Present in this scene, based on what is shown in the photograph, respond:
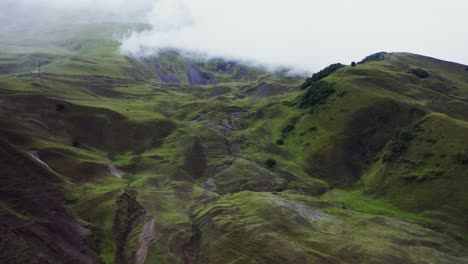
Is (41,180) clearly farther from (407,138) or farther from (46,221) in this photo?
(407,138)

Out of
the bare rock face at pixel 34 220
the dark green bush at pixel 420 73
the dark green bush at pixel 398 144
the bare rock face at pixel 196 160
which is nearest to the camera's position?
the bare rock face at pixel 34 220

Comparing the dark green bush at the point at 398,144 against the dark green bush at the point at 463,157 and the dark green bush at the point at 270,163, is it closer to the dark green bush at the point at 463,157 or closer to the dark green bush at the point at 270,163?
the dark green bush at the point at 463,157

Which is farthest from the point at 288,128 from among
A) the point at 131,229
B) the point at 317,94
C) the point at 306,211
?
the point at 131,229

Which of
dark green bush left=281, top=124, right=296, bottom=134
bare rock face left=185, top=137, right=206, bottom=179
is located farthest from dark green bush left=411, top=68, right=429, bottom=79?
bare rock face left=185, top=137, right=206, bottom=179

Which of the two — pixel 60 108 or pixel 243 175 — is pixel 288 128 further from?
pixel 60 108

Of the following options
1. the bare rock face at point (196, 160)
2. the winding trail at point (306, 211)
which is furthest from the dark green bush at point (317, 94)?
the winding trail at point (306, 211)

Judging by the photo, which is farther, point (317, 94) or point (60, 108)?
point (317, 94)
